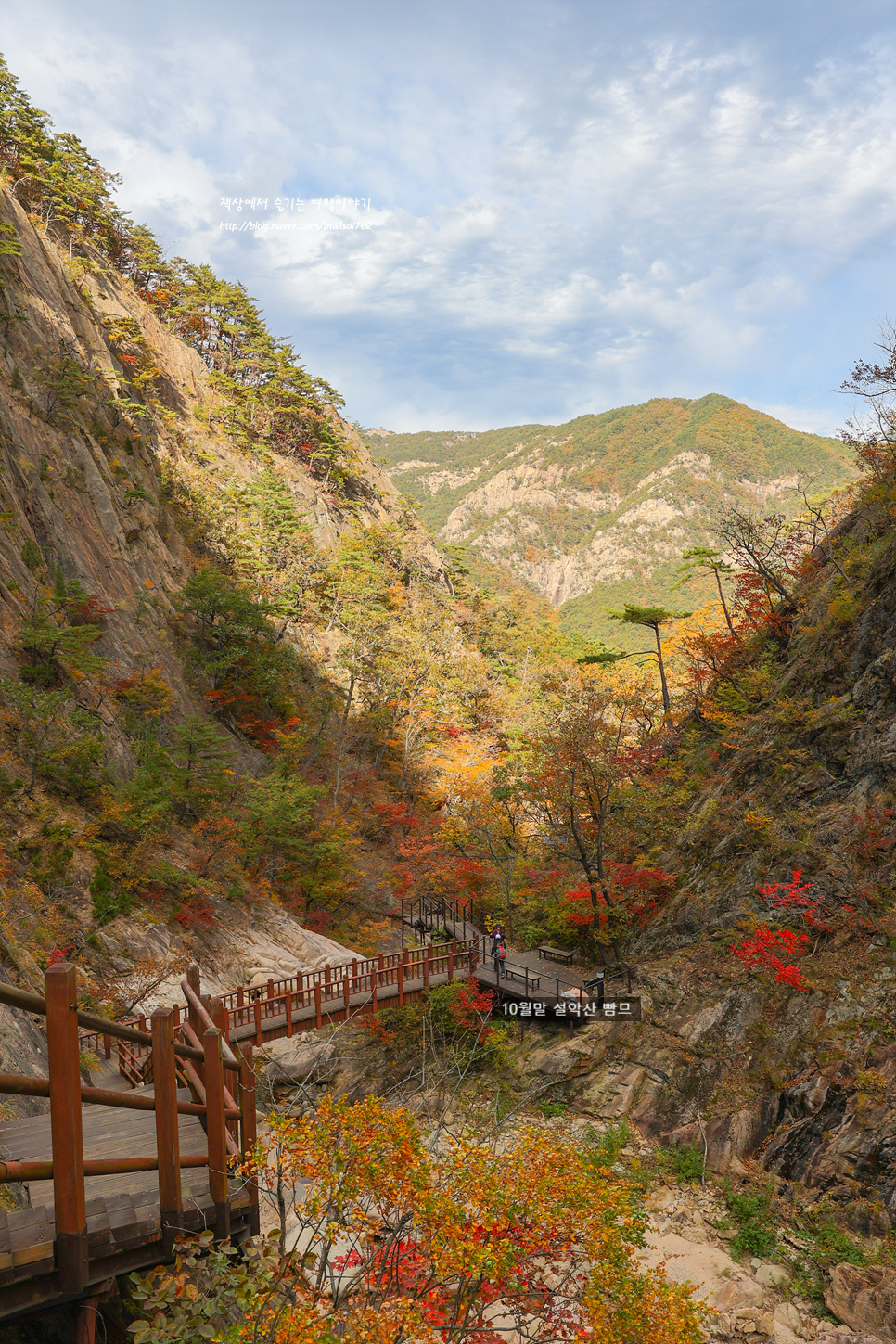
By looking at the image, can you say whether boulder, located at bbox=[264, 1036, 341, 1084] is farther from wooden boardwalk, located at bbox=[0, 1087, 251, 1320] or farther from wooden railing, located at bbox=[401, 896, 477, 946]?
wooden boardwalk, located at bbox=[0, 1087, 251, 1320]

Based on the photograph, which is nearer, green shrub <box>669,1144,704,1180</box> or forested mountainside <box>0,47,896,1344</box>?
forested mountainside <box>0,47,896,1344</box>

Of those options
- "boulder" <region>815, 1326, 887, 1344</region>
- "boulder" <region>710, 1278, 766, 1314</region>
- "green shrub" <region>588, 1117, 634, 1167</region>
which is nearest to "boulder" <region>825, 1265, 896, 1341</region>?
A: "boulder" <region>815, 1326, 887, 1344</region>

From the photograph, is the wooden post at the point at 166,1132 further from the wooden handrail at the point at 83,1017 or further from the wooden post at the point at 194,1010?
the wooden post at the point at 194,1010

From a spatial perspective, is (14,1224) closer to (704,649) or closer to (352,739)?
(704,649)

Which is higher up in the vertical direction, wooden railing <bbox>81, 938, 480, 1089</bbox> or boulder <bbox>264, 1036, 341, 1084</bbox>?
wooden railing <bbox>81, 938, 480, 1089</bbox>

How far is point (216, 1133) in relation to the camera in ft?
12.7

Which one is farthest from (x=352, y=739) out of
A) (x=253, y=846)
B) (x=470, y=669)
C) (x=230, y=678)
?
(x=253, y=846)

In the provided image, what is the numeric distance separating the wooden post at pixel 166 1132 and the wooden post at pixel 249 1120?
0.71 m

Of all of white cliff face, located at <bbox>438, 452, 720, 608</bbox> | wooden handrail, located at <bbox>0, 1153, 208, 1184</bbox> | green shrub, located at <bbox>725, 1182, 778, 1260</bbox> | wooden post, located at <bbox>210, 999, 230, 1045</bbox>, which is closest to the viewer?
wooden handrail, located at <bbox>0, 1153, 208, 1184</bbox>

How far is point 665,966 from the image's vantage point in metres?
15.2

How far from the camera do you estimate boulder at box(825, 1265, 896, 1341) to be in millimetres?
8461

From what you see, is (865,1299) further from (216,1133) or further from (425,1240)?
(216,1133)

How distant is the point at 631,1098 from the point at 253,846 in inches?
491

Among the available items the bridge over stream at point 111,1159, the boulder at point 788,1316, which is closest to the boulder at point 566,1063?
the boulder at point 788,1316
